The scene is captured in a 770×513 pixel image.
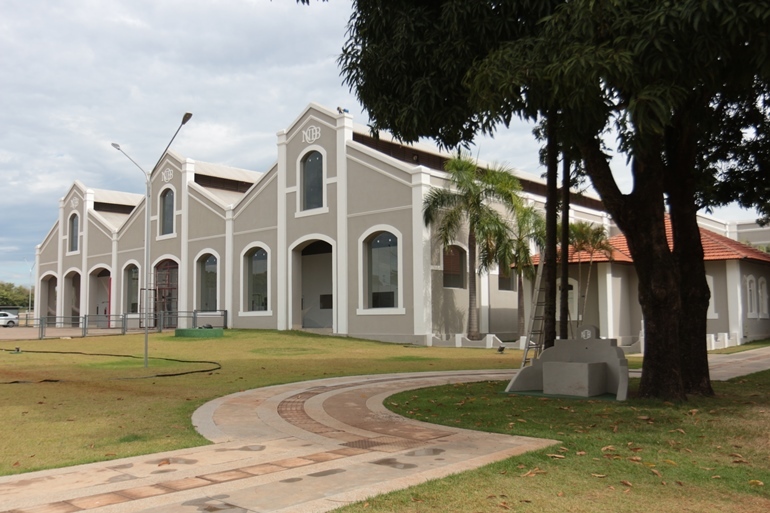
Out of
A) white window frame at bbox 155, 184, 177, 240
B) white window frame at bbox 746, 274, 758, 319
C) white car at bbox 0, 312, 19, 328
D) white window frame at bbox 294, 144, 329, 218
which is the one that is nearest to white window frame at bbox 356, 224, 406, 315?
white window frame at bbox 294, 144, 329, 218

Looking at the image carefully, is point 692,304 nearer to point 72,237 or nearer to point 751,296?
point 751,296

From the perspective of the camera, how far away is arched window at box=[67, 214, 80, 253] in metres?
50.6

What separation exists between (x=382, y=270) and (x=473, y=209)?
4946 mm

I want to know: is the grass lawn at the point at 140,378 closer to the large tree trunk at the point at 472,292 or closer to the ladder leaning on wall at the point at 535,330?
the large tree trunk at the point at 472,292

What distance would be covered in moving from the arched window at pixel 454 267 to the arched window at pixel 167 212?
19.2 meters

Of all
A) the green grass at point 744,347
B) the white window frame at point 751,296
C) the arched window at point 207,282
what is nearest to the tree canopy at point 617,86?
the green grass at point 744,347

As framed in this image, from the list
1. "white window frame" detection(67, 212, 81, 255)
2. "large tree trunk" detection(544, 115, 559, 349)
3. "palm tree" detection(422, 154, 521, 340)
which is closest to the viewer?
"large tree trunk" detection(544, 115, 559, 349)

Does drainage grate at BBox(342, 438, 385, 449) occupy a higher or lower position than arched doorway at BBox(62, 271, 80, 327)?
lower

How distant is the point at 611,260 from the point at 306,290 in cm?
1773

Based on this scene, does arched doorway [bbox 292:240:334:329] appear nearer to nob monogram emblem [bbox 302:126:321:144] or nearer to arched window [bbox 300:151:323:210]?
arched window [bbox 300:151:323:210]

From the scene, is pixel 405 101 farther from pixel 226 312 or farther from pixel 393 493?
pixel 226 312

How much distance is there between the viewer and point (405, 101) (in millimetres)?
11539

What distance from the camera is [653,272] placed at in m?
11.4

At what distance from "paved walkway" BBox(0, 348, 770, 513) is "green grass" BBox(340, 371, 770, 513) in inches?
16.1
